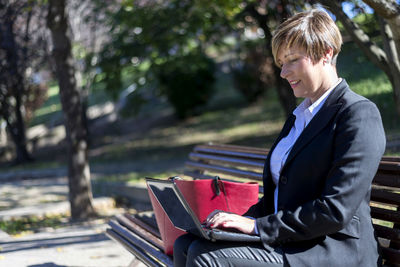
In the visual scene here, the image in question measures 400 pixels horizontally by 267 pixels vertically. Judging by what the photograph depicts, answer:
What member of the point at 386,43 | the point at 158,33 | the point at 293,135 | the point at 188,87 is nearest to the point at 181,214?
the point at 293,135

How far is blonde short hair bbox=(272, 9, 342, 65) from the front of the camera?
2510mm

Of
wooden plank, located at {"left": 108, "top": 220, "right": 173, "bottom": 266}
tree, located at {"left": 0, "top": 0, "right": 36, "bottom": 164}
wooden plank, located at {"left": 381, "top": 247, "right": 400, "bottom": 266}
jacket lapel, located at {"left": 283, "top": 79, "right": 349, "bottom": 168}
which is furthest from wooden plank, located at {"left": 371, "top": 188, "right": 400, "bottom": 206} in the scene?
tree, located at {"left": 0, "top": 0, "right": 36, "bottom": 164}

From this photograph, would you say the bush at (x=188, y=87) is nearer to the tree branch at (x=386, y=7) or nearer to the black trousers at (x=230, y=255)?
the tree branch at (x=386, y=7)

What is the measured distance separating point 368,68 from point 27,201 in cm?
788

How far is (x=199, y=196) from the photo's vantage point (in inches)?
121

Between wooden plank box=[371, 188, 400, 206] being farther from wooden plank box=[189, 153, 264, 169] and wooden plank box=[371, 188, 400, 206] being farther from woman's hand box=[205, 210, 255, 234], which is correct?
wooden plank box=[189, 153, 264, 169]

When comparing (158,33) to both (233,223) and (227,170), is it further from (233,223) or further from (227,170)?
(233,223)

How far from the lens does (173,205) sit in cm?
281

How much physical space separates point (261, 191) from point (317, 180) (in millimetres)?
1376

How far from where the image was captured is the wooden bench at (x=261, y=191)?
278 cm

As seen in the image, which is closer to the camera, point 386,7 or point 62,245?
point 386,7

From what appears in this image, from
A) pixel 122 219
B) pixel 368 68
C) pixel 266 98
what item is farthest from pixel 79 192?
pixel 266 98

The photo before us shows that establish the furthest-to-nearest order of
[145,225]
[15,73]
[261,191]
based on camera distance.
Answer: [15,73] < [145,225] < [261,191]

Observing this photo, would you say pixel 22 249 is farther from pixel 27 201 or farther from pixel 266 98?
pixel 266 98
